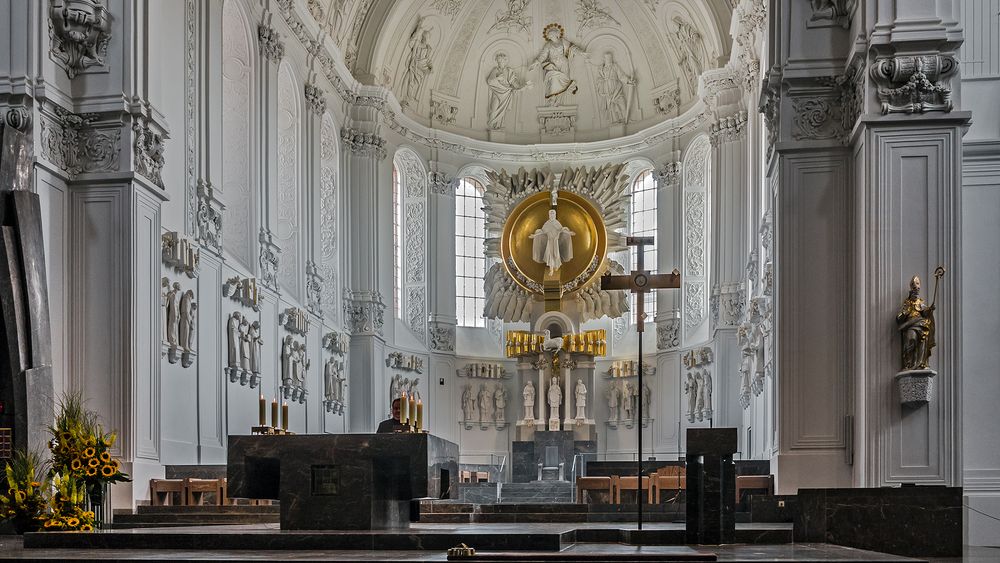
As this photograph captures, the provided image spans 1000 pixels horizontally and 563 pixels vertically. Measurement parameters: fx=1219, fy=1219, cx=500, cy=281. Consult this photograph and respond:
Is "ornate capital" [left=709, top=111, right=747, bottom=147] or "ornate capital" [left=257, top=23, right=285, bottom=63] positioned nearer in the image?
"ornate capital" [left=257, top=23, right=285, bottom=63]

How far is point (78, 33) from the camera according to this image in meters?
14.3

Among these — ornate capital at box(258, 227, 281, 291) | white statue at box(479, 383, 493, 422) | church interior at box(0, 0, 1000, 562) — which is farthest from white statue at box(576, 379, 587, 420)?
ornate capital at box(258, 227, 281, 291)

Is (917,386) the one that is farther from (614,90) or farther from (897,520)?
(614,90)

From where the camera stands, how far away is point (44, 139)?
14086mm

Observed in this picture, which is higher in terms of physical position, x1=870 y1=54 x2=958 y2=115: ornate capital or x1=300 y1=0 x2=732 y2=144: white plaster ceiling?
x1=300 y1=0 x2=732 y2=144: white plaster ceiling

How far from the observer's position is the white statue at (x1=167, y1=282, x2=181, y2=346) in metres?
17.5

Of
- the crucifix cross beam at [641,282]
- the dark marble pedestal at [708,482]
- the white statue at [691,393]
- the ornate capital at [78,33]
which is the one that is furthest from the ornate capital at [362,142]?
the dark marble pedestal at [708,482]

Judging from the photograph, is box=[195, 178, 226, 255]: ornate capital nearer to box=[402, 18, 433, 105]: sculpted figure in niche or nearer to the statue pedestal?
the statue pedestal

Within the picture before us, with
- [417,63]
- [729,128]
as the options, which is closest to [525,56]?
[417,63]

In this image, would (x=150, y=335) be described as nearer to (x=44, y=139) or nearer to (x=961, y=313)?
(x=44, y=139)

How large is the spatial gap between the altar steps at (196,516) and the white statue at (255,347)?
20.7 ft

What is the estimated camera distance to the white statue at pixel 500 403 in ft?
106

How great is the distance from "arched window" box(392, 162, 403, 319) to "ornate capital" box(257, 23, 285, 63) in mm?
7907

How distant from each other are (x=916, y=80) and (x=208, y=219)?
11370 millimetres
